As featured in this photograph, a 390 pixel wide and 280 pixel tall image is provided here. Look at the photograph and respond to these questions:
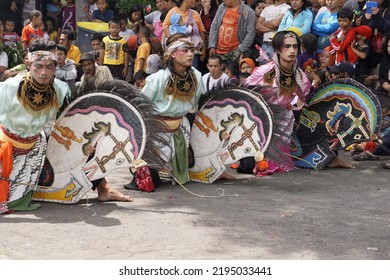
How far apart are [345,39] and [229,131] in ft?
9.46

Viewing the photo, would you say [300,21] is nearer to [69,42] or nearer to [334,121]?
[334,121]

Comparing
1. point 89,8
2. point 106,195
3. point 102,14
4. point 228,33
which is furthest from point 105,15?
point 106,195

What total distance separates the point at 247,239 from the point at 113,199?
1.62 metres

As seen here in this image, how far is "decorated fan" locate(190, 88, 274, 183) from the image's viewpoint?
26.2 feet

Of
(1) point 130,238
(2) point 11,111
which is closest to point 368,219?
(1) point 130,238

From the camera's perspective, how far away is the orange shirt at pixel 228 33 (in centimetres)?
1124

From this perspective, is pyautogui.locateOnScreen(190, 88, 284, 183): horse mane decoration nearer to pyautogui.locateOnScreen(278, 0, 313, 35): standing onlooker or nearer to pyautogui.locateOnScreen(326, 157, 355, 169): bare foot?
pyautogui.locateOnScreen(326, 157, 355, 169): bare foot

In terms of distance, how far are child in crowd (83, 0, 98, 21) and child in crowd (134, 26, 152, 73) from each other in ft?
10.3

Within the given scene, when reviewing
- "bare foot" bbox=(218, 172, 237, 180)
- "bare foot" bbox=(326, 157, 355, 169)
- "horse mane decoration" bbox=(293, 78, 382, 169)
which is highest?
"horse mane decoration" bbox=(293, 78, 382, 169)

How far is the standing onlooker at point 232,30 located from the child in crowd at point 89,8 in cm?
444

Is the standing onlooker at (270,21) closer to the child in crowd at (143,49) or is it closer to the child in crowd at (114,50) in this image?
the child in crowd at (143,49)

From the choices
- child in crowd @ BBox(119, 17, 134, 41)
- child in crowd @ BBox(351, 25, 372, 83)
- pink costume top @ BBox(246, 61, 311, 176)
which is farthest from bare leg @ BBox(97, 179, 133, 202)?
child in crowd @ BBox(119, 17, 134, 41)
